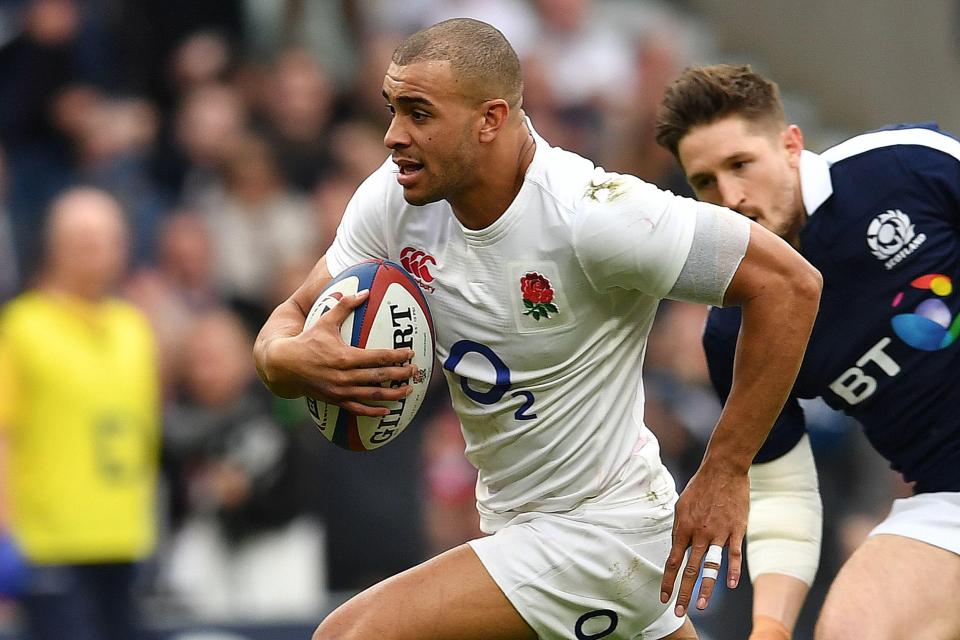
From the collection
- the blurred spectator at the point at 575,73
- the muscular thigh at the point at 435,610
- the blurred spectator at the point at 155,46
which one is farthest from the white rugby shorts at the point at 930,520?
the blurred spectator at the point at 155,46

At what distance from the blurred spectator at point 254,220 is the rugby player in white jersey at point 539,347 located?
4895mm

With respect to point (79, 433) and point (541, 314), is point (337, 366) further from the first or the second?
point (79, 433)

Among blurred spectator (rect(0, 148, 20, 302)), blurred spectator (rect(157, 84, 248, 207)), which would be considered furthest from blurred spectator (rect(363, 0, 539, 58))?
blurred spectator (rect(0, 148, 20, 302))

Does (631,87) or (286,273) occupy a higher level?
(631,87)

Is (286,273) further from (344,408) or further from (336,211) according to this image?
(344,408)

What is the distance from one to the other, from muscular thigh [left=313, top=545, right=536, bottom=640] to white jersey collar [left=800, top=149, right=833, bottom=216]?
1500 millimetres

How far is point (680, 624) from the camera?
14.8 ft

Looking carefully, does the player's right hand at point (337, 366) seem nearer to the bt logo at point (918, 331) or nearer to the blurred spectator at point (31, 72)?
the bt logo at point (918, 331)

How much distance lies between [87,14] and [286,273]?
2.26m

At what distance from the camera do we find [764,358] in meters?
4.08

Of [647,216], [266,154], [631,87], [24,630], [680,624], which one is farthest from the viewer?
[631,87]

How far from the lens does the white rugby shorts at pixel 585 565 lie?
13.9 ft

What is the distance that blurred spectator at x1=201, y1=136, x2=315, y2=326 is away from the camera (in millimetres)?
9344

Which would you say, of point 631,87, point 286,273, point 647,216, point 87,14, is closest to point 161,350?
point 286,273
